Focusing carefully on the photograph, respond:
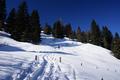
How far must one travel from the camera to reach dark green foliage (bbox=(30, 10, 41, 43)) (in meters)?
56.6

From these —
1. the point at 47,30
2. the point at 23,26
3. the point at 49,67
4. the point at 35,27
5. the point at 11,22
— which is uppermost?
the point at 47,30

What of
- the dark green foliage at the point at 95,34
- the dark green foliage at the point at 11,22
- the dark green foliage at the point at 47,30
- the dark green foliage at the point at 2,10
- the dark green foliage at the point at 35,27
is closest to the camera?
the dark green foliage at the point at 2,10

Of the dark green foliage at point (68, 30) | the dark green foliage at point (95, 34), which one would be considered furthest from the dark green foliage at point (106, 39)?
the dark green foliage at point (68, 30)

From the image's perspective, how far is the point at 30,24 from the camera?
60312mm

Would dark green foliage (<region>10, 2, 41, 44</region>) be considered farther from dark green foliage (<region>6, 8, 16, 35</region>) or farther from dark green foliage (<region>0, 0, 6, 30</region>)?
dark green foliage (<region>0, 0, 6, 30</region>)

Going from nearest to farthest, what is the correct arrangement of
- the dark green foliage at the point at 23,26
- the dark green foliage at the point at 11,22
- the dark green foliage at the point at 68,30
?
1. the dark green foliage at the point at 23,26
2. the dark green foliage at the point at 11,22
3. the dark green foliage at the point at 68,30

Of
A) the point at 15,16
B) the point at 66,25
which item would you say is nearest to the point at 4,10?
the point at 15,16

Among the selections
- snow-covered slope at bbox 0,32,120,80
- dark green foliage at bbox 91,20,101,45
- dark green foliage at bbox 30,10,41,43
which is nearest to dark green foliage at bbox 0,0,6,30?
dark green foliage at bbox 30,10,41,43

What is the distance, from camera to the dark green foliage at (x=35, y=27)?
56625 millimetres

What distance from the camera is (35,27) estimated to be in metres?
60.4

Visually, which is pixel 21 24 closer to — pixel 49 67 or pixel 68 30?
pixel 49 67

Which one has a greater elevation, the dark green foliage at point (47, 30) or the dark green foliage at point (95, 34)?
the dark green foliage at point (47, 30)

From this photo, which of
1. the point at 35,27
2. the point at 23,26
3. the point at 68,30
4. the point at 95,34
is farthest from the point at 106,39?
the point at 23,26

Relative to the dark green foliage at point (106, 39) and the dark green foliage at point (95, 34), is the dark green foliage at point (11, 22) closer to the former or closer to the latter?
the dark green foliage at point (95, 34)
